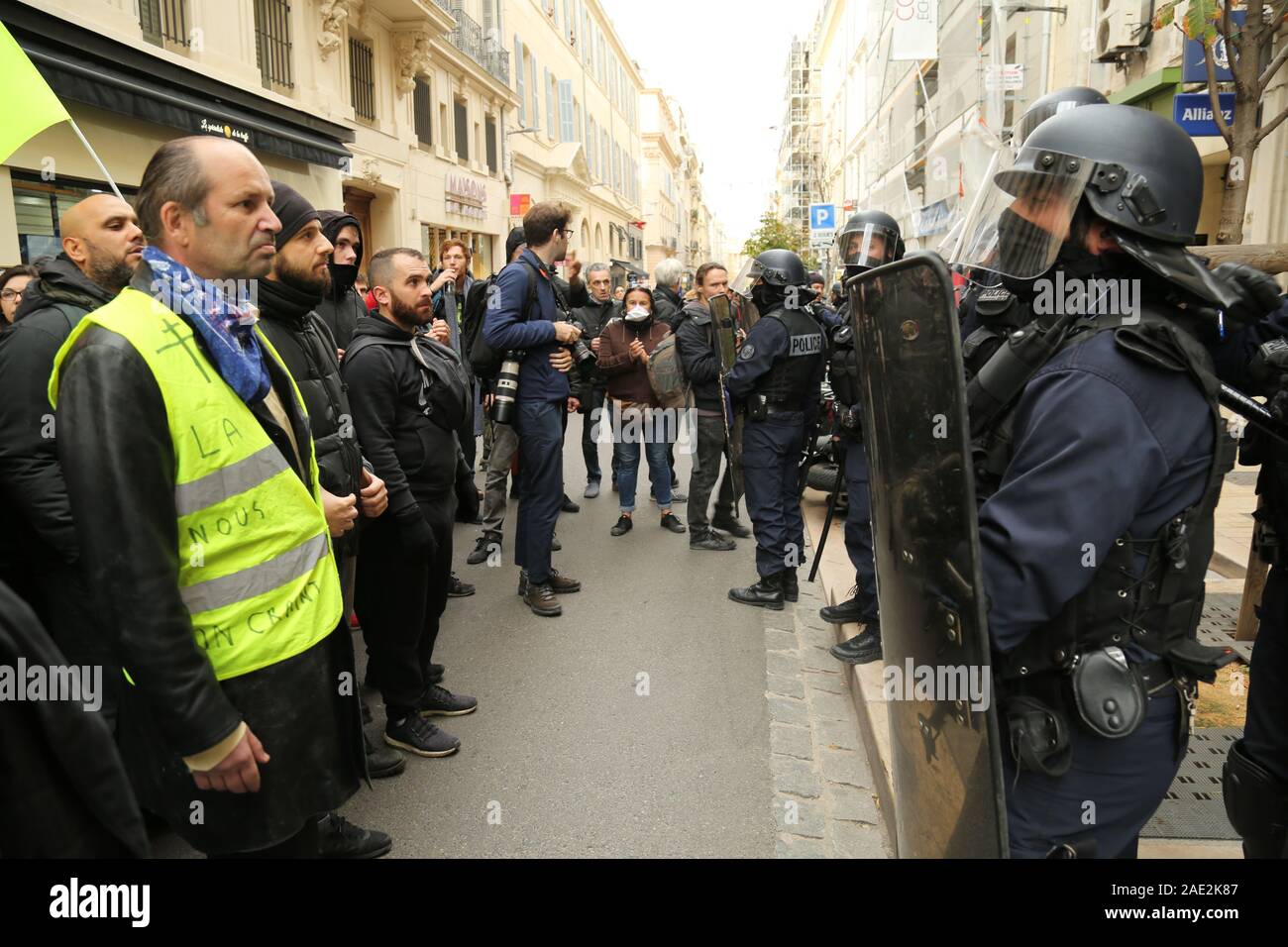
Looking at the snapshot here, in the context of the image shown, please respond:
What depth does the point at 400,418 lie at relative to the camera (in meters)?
3.60

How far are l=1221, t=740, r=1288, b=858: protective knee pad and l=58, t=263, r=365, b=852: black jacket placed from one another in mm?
2409

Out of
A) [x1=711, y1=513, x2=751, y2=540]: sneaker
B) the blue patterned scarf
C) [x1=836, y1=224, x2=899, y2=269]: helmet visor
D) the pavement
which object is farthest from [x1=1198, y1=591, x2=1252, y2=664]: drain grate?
the blue patterned scarf

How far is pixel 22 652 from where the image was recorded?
998 mm

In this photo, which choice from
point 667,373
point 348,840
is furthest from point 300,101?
point 348,840

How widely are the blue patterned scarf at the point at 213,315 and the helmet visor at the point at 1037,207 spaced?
1.66 m

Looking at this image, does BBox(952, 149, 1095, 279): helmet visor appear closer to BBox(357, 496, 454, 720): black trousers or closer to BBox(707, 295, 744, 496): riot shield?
BBox(357, 496, 454, 720): black trousers

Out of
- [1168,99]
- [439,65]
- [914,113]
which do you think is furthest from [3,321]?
[914,113]

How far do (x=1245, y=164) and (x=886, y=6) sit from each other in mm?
20035

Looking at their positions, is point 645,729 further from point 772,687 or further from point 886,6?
point 886,6

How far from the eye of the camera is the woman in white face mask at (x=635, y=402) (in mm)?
6926

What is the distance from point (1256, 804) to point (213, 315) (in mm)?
2805

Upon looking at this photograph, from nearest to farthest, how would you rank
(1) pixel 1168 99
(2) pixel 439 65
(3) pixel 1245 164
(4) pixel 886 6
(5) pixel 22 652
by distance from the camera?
1. (5) pixel 22 652
2. (3) pixel 1245 164
3. (1) pixel 1168 99
4. (2) pixel 439 65
5. (4) pixel 886 6

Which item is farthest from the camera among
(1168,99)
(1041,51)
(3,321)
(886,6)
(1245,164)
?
(886,6)
